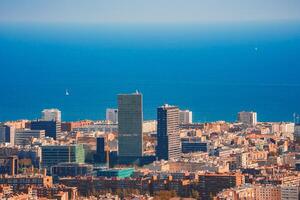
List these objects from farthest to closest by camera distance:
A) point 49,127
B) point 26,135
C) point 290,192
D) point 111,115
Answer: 1. point 111,115
2. point 49,127
3. point 26,135
4. point 290,192

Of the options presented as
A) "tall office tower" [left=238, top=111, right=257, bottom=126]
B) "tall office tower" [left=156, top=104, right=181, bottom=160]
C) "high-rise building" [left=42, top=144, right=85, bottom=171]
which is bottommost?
"high-rise building" [left=42, top=144, right=85, bottom=171]

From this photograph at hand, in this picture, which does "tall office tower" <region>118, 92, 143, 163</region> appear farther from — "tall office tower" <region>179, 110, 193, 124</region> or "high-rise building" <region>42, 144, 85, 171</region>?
"tall office tower" <region>179, 110, 193, 124</region>

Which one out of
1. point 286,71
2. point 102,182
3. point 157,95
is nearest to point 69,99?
point 157,95

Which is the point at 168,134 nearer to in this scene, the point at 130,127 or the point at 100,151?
the point at 130,127

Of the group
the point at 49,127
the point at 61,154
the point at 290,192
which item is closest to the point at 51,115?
the point at 49,127

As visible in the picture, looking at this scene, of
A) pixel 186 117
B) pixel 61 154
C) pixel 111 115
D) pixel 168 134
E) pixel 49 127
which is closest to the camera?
pixel 61 154

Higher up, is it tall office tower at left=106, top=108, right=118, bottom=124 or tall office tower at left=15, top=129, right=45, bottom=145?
tall office tower at left=106, top=108, right=118, bottom=124

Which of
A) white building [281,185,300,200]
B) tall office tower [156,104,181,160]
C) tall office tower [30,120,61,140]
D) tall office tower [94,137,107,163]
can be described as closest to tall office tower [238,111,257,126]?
tall office tower [30,120,61,140]

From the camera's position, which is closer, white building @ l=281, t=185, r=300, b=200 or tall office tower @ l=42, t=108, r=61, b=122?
white building @ l=281, t=185, r=300, b=200
